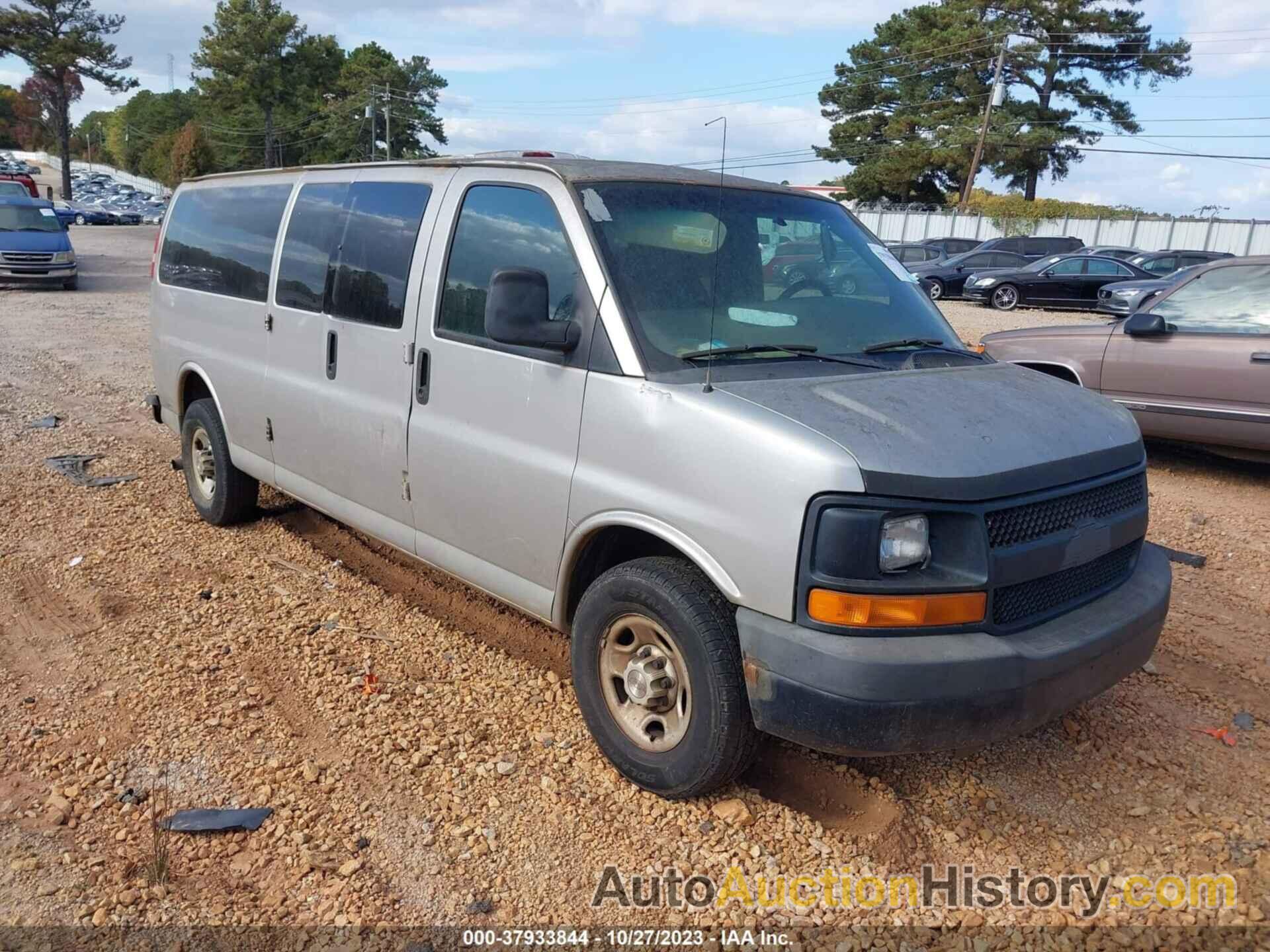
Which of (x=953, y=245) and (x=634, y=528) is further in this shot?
(x=953, y=245)

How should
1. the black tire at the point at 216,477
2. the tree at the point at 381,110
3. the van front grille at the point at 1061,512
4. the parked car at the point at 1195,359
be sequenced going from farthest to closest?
the tree at the point at 381,110, the parked car at the point at 1195,359, the black tire at the point at 216,477, the van front grille at the point at 1061,512

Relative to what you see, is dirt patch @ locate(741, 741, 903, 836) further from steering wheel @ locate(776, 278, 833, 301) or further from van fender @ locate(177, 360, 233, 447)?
van fender @ locate(177, 360, 233, 447)

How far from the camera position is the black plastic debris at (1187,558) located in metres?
5.79

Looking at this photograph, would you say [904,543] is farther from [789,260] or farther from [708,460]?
[789,260]

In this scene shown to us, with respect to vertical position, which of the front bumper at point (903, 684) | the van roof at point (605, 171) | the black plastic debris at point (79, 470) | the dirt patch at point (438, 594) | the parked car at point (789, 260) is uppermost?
the van roof at point (605, 171)

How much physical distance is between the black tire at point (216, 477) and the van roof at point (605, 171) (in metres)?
2.12

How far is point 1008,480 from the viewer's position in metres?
2.85

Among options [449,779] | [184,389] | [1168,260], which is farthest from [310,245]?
[1168,260]

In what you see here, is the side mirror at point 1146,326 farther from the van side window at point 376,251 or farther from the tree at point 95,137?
the tree at point 95,137

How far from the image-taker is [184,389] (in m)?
6.14

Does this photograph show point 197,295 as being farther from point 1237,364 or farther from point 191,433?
point 1237,364

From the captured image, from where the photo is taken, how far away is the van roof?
369 centimetres

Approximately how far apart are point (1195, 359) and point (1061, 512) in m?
5.29

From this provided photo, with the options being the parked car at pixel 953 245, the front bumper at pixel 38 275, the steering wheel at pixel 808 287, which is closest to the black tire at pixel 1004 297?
the parked car at pixel 953 245
